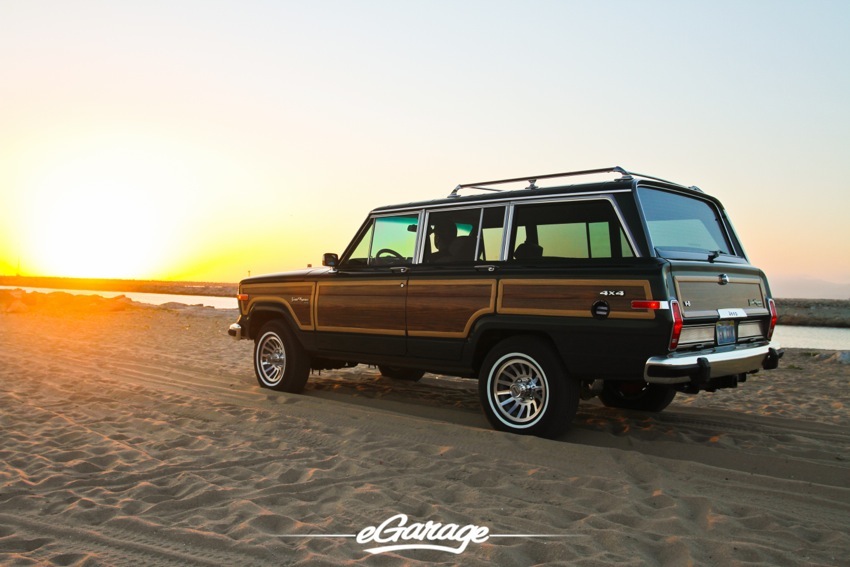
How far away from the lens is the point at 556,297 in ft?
18.7

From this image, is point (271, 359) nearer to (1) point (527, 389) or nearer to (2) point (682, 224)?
(1) point (527, 389)

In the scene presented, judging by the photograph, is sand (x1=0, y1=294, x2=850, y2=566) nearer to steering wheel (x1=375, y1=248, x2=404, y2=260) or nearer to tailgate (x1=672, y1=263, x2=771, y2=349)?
tailgate (x1=672, y1=263, x2=771, y2=349)

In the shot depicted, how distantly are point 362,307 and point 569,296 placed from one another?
8.26 ft

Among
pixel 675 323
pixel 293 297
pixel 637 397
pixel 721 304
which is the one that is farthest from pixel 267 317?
pixel 721 304

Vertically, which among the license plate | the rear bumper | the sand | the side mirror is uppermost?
the side mirror

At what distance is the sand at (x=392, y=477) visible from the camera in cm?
353

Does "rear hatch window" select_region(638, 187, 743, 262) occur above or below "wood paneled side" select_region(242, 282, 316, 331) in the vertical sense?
above

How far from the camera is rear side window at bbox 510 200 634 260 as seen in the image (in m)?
5.63

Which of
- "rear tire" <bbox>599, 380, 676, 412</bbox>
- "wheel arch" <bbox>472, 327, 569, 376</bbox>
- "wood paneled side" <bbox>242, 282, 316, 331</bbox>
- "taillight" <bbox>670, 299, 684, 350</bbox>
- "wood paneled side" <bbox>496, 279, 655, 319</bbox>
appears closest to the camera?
"taillight" <bbox>670, 299, 684, 350</bbox>

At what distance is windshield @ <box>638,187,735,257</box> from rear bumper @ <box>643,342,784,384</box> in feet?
2.74

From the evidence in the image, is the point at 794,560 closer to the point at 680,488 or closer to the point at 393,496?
the point at 680,488

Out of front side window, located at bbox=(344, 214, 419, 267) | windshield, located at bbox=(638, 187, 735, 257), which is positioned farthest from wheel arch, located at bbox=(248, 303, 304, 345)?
windshield, located at bbox=(638, 187, 735, 257)

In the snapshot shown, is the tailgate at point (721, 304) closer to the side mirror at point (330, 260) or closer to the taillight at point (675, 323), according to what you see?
the taillight at point (675, 323)

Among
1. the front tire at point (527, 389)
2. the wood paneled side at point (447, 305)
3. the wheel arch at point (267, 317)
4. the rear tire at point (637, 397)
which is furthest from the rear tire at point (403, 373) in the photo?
the front tire at point (527, 389)
